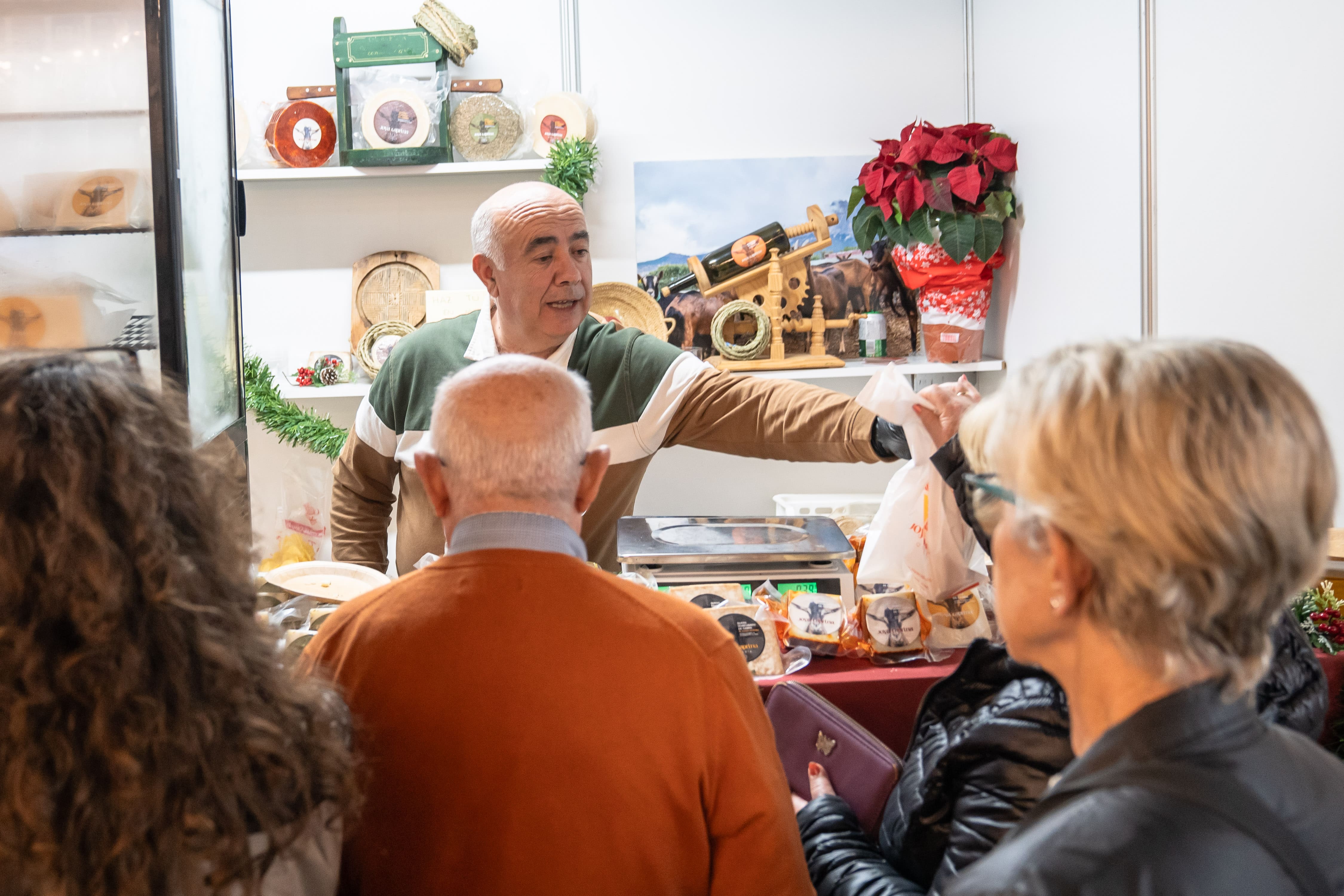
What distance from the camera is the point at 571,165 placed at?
3.39m

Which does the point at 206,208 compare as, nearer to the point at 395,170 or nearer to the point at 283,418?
the point at 395,170

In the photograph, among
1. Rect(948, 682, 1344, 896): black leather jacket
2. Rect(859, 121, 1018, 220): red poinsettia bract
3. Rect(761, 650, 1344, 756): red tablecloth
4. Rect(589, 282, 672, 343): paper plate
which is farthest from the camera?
Rect(589, 282, 672, 343): paper plate

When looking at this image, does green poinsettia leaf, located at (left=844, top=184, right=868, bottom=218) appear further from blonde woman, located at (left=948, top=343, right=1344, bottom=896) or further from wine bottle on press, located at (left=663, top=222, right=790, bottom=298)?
blonde woman, located at (left=948, top=343, right=1344, bottom=896)

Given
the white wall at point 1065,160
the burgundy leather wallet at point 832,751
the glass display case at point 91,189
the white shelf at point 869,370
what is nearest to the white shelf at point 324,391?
the white shelf at point 869,370

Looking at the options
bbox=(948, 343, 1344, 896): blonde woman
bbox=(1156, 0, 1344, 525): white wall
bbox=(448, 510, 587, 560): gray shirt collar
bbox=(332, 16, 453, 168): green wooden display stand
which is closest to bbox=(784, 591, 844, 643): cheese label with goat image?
bbox=(448, 510, 587, 560): gray shirt collar

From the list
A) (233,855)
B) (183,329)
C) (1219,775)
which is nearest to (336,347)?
(183,329)

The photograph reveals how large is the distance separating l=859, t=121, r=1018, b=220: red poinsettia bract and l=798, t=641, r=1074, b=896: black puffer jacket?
7.47 feet

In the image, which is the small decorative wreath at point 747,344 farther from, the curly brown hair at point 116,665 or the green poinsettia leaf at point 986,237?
the curly brown hair at point 116,665

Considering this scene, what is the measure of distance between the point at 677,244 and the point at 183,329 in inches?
80.6

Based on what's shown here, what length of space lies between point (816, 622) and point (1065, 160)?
1.87m

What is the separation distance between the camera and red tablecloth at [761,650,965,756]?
168 cm

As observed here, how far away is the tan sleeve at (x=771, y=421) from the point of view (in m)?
2.16

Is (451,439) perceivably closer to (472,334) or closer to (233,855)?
(233,855)

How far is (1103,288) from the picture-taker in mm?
2824
